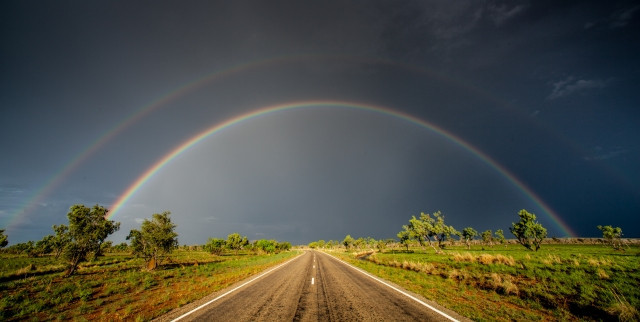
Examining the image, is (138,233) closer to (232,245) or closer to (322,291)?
(322,291)

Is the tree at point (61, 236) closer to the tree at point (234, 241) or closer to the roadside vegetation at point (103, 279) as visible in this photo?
the roadside vegetation at point (103, 279)

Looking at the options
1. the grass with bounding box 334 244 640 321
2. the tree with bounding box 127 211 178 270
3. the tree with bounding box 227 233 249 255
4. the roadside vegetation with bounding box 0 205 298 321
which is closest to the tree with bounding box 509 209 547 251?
the grass with bounding box 334 244 640 321

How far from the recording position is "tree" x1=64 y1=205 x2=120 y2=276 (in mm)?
23000

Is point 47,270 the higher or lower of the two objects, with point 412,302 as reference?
lower

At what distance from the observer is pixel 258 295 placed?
10188 mm

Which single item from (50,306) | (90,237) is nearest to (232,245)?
(90,237)

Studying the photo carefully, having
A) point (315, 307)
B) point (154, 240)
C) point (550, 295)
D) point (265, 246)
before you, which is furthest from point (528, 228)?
point (265, 246)

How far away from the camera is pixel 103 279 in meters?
18.6

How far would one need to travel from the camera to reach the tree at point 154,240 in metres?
27.8

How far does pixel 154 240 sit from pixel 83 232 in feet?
21.4

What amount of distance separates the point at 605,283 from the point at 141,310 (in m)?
21.1

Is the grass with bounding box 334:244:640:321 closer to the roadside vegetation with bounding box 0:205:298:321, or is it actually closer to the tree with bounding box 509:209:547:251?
the roadside vegetation with bounding box 0:205:298:321

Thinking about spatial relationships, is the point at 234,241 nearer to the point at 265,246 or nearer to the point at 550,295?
the point at 265,246

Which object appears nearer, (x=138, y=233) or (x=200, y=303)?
(x=200, y=303)
